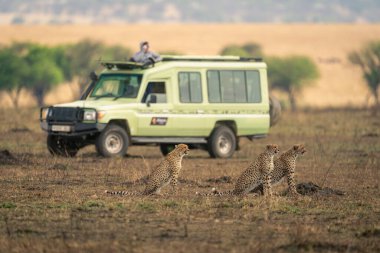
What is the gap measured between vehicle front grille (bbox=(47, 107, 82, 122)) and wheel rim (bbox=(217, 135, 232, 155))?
3.46 metres

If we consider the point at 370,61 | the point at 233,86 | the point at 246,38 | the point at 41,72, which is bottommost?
the point at 233,86

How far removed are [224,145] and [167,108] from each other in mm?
1708

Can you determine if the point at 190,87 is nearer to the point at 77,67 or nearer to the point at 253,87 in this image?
the point at 253,87

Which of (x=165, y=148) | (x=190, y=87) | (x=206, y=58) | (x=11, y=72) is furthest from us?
(x=11, y=72)

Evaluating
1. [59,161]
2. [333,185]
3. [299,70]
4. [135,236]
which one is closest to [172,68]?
[59,161]

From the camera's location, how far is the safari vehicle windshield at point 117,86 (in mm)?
22547

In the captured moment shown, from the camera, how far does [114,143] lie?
22219mm

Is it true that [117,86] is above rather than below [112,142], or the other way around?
above

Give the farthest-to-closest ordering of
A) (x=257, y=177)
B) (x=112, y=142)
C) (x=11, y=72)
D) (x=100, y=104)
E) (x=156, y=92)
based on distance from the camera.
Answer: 1. (x=11, y=72)
2. (x=156, y=92)
3. (x=112, y=142)
4. (x=100, y=104)
5. (x=257, y=177)

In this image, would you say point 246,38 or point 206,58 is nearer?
point 206,58

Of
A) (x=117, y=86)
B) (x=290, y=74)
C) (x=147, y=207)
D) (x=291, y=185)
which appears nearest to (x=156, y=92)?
(x=117, y=86)

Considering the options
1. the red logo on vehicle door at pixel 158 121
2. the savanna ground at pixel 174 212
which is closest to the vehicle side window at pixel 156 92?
the red logo on vehicle door at pixel 158 121

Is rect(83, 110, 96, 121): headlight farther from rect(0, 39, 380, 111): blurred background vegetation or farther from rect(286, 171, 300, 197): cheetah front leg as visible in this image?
rect(0, 39, 380, 111): blurred background vegetation

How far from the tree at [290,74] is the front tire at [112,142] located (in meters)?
51.7
